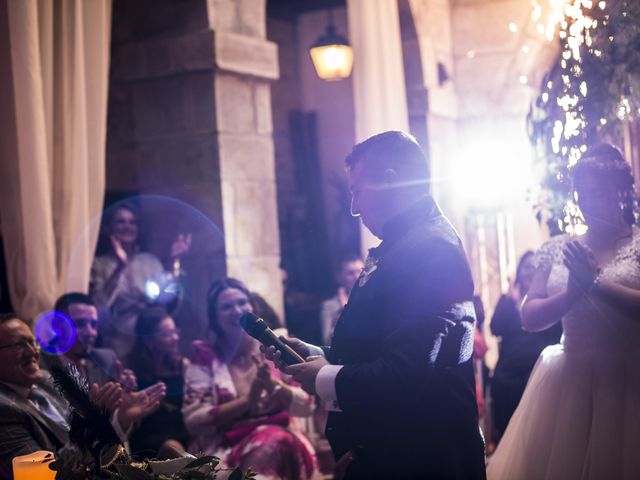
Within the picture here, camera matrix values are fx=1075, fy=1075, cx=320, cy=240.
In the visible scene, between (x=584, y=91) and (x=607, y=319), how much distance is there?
41.9 inches

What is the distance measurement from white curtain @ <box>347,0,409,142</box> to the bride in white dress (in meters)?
2.78

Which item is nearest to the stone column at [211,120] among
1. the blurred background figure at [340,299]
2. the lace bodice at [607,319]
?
the blurred background figure at [340,299]

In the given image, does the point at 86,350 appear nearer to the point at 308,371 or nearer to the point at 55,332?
the point at 55,332

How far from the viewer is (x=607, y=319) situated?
4.19 m

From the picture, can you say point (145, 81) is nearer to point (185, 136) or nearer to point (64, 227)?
point (185, 136)

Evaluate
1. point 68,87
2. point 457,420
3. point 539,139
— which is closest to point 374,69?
point 539,139

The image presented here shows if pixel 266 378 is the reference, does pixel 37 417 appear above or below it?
above

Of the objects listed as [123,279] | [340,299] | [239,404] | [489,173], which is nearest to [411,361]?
[239,404]

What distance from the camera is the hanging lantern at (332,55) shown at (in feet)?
27.7

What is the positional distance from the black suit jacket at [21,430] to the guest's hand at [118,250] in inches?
92.5

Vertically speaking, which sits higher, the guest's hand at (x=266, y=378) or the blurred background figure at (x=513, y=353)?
the guest's hand at (x=266, y=378)

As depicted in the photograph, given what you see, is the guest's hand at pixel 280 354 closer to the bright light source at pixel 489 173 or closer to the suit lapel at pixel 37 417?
the suit lapel at pixel 37 417

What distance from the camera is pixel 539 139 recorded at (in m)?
5.14

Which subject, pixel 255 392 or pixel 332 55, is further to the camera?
pixel 332 55
